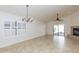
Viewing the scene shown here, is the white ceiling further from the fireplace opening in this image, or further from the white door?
the white door

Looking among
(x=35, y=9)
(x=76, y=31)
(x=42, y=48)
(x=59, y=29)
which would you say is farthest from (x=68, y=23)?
(x=42, y=48)

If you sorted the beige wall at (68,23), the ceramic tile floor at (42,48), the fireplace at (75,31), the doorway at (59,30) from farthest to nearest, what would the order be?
the doorway at (59,30) < the fireplace at (75,31) < the beige wall at (68,23) < the ceramic tile floor at (42,48)

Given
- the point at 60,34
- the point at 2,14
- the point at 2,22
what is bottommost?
the point at 60,34

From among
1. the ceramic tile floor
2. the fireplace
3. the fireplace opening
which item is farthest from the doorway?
the ceramic tile floor

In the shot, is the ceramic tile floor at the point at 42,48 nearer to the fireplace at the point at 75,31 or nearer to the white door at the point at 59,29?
the fireplace at the point at 75,31

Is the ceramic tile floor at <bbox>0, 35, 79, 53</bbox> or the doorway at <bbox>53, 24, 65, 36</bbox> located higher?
the doorway at <bbox>53, 24, 65, 36</bbox>

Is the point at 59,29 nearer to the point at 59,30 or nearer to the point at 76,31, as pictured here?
the point at 59,30

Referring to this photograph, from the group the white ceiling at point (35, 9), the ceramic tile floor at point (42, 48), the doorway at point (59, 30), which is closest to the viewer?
the ceramic tile floor at point (42, 48)

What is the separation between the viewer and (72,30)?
13.7 meters

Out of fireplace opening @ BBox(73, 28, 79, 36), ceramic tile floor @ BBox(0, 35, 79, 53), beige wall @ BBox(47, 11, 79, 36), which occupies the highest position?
beige wall @ BBox(47, 11, 79, 36)

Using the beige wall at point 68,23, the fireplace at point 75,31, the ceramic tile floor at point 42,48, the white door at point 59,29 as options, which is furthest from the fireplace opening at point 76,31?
the ceramic tile floor at point 42,48
